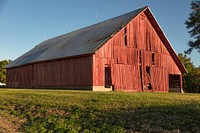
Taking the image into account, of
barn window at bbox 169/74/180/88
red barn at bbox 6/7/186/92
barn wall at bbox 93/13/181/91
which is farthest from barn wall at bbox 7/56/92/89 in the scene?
barn window at bbox 169/74/180/88

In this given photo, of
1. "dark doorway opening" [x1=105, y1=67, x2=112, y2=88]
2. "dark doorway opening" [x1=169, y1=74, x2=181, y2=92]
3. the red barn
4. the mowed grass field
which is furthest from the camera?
"dark doorway opening" [x1=169, y1=74, x2=181, y2=92]

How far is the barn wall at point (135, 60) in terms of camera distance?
25984 mm

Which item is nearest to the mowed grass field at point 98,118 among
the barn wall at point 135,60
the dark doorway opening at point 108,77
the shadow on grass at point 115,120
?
the shadow on grass at point 115,120

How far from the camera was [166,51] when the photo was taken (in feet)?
106

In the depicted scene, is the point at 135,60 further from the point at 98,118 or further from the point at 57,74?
the point at 98,118

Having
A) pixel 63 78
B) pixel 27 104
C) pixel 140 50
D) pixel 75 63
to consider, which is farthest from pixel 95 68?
pixel 27 104

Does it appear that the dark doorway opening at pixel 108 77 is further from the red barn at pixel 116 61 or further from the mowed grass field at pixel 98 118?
the mowed grass field at pixel 98 118

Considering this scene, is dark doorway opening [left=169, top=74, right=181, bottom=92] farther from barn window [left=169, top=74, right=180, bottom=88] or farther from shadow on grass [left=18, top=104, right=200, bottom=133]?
shadow on grass [left=18, top=104, right=200, bottom=133]

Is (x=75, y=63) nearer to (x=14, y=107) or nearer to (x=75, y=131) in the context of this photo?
(x=14, y=107)

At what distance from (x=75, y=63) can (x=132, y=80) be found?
5.82m

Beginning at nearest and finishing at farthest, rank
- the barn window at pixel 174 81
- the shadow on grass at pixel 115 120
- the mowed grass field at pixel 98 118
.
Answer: the shadow on grass at pixel 115 120 → the mowed grass field at pixel 98 118 → the barn window at pixel 174 81

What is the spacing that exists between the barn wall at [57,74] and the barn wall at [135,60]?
1.16m

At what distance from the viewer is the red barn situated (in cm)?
2560

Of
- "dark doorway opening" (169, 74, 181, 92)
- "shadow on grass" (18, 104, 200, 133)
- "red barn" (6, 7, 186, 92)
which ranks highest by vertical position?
"red barn" (6, 7, 186, 92)
